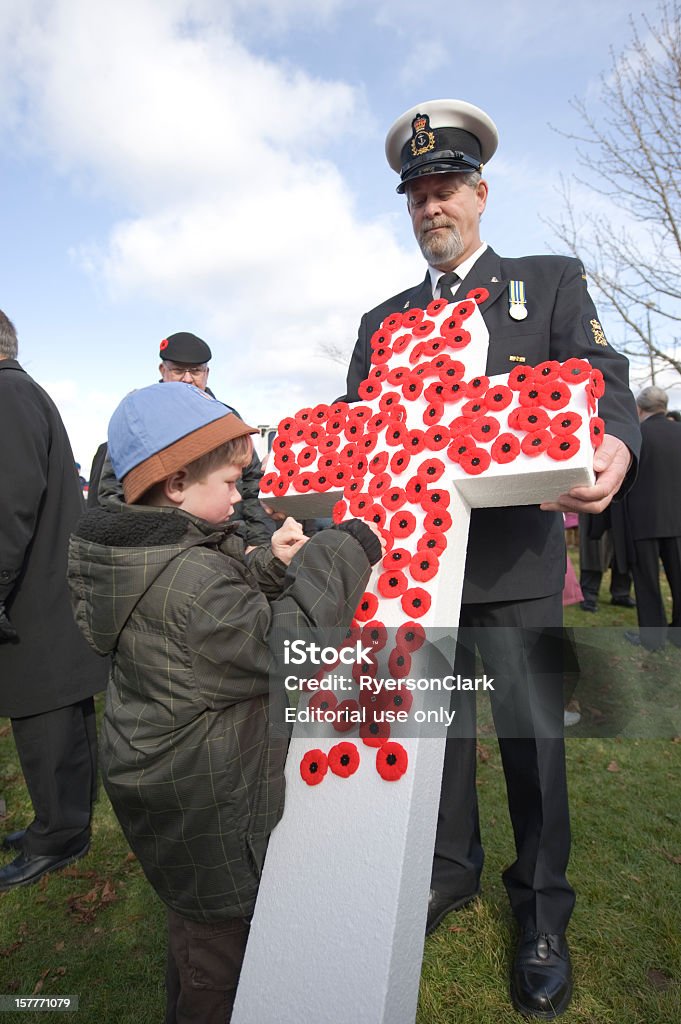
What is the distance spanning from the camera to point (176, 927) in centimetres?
179

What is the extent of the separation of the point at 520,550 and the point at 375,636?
2.63 ft

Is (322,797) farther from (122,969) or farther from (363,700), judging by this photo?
(122,969)

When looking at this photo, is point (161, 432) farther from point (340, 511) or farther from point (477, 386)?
point (477, 386)

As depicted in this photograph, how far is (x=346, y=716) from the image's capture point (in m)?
1.71

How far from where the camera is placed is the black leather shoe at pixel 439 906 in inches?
101


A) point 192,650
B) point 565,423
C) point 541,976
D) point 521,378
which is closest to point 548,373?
point 521,378

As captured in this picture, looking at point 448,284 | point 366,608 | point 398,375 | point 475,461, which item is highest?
point 448,284

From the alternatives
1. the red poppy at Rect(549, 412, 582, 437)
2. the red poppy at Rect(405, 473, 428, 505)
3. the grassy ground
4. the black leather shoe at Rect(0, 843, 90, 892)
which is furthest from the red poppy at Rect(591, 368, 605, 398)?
the black leather shoe at Rect(0, 843, 90, 892)

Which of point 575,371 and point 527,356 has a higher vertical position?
point 527,356

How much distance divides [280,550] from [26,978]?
2.02 m

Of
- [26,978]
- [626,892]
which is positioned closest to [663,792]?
[626,892]

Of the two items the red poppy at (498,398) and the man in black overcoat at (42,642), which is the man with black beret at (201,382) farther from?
the red poppy at (498,398)

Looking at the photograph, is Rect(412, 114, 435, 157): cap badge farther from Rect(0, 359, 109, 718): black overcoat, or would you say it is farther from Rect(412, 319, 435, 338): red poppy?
Rect(0, 359, 109, 718): black overcoat

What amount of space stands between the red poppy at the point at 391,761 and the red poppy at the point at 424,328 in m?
1.28
